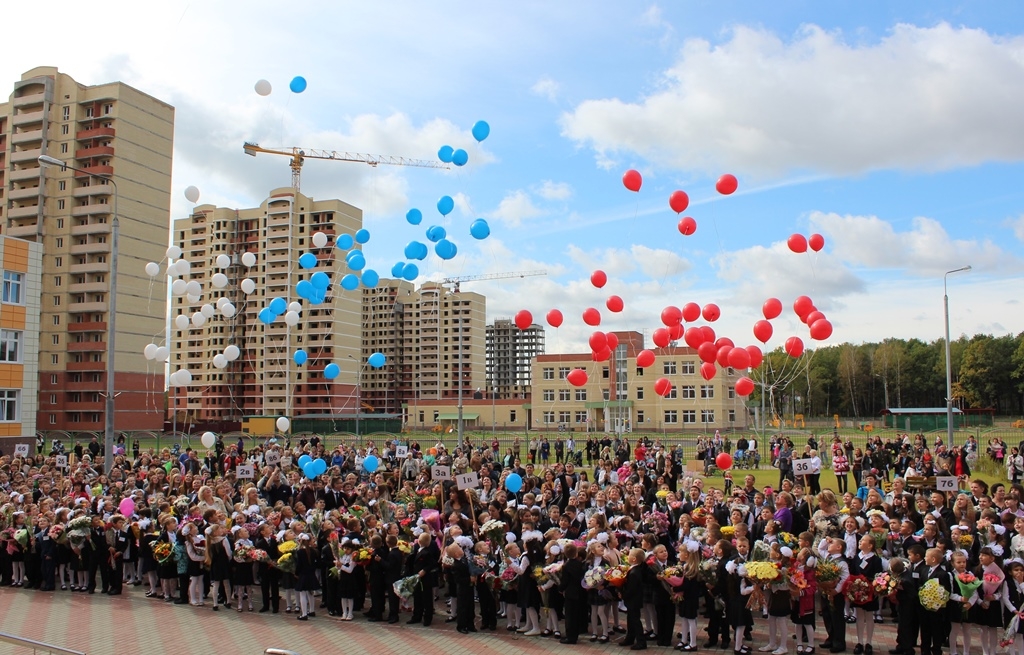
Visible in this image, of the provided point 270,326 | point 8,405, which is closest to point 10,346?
point 8,405

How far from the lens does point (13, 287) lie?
35.9 meters

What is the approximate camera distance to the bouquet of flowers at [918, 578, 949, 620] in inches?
350

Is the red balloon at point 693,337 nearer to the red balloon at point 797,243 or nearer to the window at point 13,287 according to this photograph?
the red balloon at point 797,243

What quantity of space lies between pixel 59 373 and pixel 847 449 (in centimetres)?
6562

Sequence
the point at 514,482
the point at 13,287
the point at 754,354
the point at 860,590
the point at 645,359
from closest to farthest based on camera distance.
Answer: the point at 860,590 → the point at 514,482 → the point at 754,354 → the point at 645,359 → the point at 13,287

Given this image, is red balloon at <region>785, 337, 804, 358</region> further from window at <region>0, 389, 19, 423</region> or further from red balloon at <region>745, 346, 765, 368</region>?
window at <region>0, 389, 19, 423</region>

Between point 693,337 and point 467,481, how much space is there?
1006 centimetres

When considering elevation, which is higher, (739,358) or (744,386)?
(739,358)

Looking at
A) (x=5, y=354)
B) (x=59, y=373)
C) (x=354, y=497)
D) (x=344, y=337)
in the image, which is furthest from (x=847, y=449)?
(x=344, y=337)

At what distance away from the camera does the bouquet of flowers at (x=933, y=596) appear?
8898mm

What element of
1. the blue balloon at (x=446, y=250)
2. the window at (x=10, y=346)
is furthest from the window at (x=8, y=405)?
the blue balloon at (x=446, y=250)

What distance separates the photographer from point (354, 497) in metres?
16.0

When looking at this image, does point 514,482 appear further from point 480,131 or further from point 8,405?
point 8,405

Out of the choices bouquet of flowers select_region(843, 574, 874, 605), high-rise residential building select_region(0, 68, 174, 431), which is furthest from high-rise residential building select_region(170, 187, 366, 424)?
bouquet of flowers select_region(843, 574, 874, 605)
